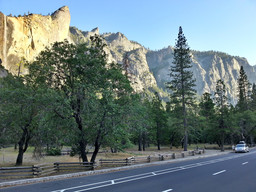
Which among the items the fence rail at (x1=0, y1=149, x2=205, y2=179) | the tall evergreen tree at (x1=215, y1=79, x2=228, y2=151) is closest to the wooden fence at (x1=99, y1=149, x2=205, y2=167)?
the fence rail at (x1=0, y1=149, x2=205, y2=179)

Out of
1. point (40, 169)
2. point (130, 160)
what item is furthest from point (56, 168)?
point (130, 160)

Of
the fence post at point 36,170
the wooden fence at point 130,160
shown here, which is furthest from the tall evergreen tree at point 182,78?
the fence post at point 36,170

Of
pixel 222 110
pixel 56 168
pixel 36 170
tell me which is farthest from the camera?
pixel 222 110

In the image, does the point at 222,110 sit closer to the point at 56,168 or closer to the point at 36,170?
the point at 56,168

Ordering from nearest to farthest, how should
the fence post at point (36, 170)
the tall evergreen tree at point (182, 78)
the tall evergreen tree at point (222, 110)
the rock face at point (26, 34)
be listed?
the fence post at point (36, 170) → the tall evergreen tree at point (182, 78) → the tall evergreen tree at point (222, 110) → the rock face at point (26, 34)

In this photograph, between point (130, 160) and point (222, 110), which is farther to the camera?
point (222, 110)

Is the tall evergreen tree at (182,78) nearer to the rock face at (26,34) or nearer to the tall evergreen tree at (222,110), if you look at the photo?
the tall evergreen tree at (222,110)

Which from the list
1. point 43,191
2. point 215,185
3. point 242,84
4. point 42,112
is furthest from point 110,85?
point 242,84

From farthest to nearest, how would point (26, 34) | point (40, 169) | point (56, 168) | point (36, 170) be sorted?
point (26, 34) → point (56, 168) → point (40, 169) → point (36, 170)

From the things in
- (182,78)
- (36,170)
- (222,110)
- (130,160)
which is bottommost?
(130,160)

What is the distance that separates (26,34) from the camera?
115 metres

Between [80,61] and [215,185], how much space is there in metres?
13.6

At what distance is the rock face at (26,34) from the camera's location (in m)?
101

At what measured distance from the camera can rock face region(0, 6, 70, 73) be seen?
101 metres
